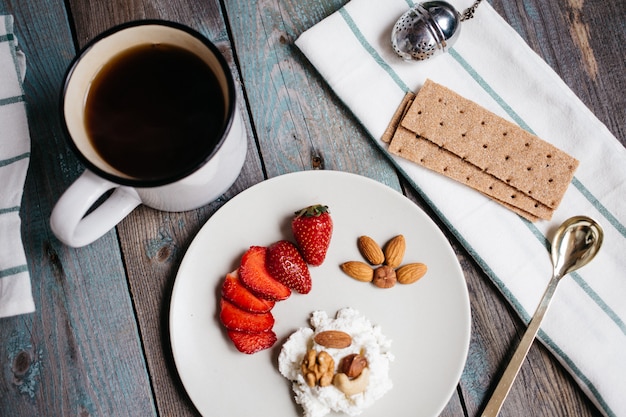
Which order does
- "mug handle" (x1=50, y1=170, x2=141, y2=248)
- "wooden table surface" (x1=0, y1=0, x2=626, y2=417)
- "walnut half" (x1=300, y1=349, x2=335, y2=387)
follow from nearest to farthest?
"mug handle" (x1=50, y1=170, x2=141, y2=248) → "walnut half" (x1=300, y1=349, x2=335, y2=387) → "wooden table surface" (x1=0, y1=0, x2=626, y2=417)

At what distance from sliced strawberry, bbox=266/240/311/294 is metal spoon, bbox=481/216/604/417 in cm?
36

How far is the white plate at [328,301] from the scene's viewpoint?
2.93 ft

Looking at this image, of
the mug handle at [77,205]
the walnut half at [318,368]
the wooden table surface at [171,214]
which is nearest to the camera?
the mug handle at [77,205]

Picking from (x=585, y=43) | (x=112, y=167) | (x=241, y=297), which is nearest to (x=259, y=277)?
(x=241, y=297)

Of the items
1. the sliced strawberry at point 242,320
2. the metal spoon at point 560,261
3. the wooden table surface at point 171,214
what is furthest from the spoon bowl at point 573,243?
the sliced strawberry at point 242,320

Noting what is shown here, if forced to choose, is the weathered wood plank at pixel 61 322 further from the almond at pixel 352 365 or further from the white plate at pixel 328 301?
the almond at pixel 352 365

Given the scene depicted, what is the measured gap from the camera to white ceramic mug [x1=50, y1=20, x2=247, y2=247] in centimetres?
71

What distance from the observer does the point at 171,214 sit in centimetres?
95

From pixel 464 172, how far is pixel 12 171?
0.74 m

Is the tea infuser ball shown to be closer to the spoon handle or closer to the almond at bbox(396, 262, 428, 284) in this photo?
the almond at bbox(396, 262, 428, 284)

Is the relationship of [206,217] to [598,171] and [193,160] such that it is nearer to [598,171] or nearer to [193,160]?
[193,160]

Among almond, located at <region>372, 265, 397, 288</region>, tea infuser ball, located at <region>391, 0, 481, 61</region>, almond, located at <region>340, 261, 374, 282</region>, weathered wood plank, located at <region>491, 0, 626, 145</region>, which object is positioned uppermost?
weathered wood plank, located at <region>491, 0, 626, 145</region>

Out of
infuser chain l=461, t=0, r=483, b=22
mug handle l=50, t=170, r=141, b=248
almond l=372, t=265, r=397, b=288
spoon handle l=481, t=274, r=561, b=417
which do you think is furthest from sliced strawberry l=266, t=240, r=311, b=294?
infuser chain l=461, t=0, r=483, b=22

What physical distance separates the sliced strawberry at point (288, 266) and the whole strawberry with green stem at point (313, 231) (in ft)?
0.05
